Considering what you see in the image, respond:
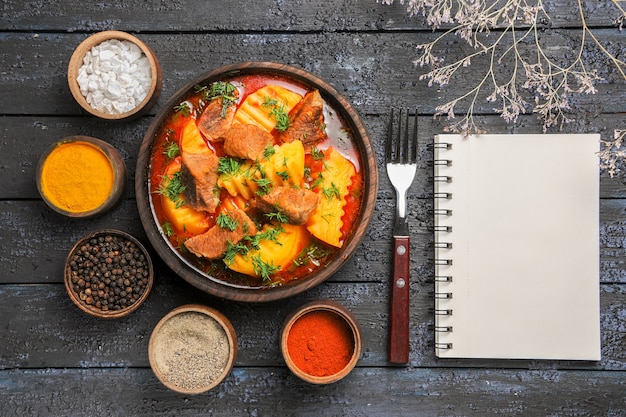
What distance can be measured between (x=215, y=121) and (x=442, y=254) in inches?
35.5

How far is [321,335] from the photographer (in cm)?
185

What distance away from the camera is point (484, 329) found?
1.98m

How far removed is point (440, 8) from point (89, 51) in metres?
1.20

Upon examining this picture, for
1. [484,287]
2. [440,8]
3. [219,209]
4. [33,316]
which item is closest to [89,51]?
[219,209]

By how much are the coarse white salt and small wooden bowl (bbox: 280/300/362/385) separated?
0.89 meters

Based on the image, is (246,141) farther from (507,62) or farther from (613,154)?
(613,154)

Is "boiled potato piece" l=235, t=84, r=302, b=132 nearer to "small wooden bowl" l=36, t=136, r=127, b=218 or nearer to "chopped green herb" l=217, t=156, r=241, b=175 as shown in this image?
"chopped green herb" l=217, t=156, r=241, b=175

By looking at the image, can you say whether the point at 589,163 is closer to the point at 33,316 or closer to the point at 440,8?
the point at 440,8

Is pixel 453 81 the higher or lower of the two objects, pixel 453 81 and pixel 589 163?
the higher

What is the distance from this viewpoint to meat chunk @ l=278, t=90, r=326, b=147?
1725mm

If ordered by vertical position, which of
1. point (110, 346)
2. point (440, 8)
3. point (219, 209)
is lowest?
point (110, 346)

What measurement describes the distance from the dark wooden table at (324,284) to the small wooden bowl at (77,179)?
16 centimetres

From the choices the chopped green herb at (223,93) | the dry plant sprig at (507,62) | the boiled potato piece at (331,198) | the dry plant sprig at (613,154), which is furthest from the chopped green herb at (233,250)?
the dry plant sprig at (613,154)

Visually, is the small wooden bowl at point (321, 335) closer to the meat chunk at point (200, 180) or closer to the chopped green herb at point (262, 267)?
the chopped green herb at point (262, 267)
